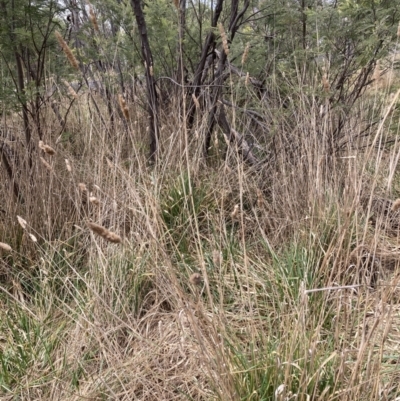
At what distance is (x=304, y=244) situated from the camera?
5.99ft

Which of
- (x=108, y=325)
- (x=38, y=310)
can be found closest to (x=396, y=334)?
(x=108, y=325)

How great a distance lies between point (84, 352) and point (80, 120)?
2399 mm

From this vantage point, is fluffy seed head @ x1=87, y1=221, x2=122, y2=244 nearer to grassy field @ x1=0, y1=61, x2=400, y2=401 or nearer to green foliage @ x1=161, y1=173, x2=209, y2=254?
grassy field @ x1=0, y1=61, x2=400, y2=401

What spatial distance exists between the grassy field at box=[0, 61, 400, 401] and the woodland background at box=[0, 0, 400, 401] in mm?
12

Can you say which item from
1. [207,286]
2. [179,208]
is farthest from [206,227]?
[207,286]

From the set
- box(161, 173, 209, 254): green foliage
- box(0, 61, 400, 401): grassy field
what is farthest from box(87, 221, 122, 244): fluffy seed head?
box(161, 173, 209, 254): green foliage

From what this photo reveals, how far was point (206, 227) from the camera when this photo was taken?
95.3 inches

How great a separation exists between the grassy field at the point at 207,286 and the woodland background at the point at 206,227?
12mm

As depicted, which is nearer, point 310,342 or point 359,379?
point 359,379

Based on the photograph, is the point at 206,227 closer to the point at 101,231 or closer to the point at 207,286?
the point at 207,286

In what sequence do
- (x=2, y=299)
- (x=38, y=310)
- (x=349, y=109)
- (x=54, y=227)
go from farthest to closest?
(x=349, y=109)
(x=54, y=227)
(x=2, y=299)
(x=38, y=310)

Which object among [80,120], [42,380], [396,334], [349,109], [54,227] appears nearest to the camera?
[42,380]

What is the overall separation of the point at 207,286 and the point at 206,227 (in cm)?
140

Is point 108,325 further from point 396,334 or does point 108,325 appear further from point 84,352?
point 396,334
